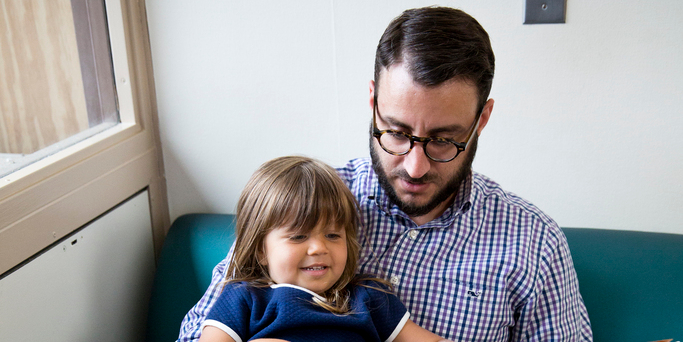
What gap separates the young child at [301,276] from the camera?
120 centimetres

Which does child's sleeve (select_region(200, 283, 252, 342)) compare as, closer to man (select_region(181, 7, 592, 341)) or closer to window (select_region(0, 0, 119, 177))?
man (select_region(181, 7, 592, 341))

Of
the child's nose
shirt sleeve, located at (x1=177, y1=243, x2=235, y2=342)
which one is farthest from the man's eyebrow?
shirt sleeve, located at (x1=177, y1=243, x2=235, y2=342)

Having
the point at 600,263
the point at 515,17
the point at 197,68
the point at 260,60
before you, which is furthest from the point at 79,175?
the point at 600,263

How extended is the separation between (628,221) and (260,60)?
1.25m

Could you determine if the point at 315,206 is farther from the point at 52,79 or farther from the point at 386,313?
the point at 52,79

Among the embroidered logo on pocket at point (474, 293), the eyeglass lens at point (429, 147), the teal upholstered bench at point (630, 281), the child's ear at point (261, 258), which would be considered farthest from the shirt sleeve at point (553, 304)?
the child's ear at point (261, 258)

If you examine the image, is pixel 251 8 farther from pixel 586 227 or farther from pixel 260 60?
pixel 586 227

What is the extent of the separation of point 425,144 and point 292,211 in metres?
0.33

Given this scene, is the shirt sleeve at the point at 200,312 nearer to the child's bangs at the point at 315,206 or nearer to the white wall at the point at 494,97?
the child's bangs at the point at 315,206

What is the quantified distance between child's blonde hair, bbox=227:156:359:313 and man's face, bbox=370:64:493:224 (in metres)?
0.12

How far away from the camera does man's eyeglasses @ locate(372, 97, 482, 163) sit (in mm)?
1265

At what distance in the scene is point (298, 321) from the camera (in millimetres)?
1183

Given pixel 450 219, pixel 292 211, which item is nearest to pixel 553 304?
pixel 450 219

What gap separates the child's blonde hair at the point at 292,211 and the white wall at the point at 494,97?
537 mm
